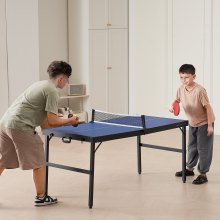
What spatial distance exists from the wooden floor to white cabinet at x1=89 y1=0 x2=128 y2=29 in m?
2.89

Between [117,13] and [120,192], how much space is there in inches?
179

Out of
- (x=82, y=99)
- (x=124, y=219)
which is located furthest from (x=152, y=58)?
(x=124, y=219)

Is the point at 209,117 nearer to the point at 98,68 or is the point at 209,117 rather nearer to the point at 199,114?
the point at 199,114

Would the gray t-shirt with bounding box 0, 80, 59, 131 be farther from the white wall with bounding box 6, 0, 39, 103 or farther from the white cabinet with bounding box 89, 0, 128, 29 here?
the white cabinet with bounding box 89, 0, 128, 29

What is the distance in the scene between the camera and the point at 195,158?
5.44m

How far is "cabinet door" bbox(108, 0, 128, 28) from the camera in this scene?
349 inches

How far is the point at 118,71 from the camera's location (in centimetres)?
901

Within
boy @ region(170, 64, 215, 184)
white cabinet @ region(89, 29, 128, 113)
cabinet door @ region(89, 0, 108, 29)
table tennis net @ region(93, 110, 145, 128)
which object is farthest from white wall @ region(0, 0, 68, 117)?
boy @ region(170, 64, 215, 184)

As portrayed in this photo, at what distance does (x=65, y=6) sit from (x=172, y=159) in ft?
12.6

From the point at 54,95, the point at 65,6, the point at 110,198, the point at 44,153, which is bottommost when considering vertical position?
the point at 110,198

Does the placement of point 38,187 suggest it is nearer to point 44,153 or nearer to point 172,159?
point 44,153

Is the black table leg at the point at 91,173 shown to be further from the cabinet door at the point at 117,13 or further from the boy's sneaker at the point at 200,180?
the cabinet door at the point at 117,13

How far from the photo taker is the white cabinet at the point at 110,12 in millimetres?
8883

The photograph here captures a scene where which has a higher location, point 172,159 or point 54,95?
point 54,95
